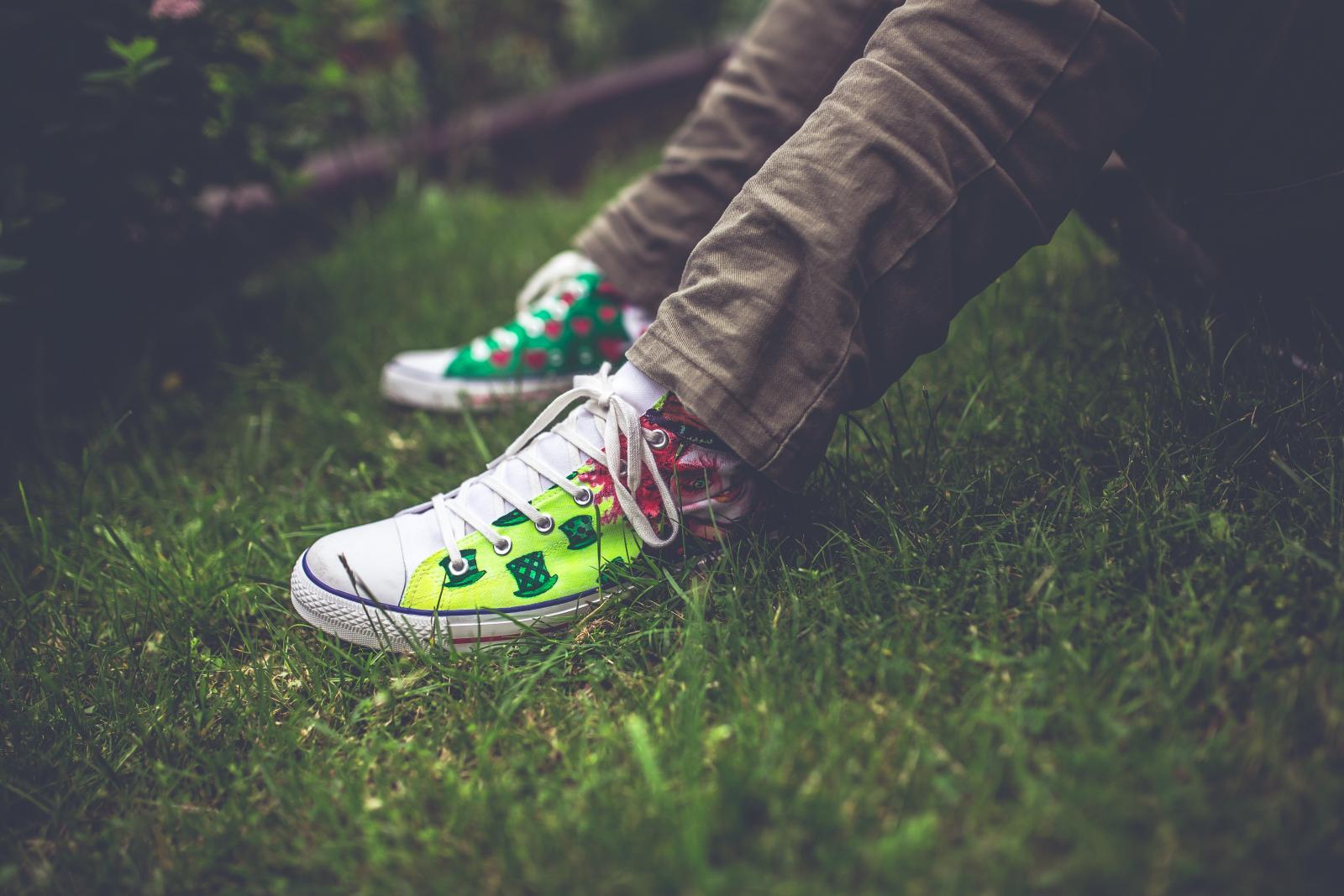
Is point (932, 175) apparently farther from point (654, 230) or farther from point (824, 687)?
point (654, 230)

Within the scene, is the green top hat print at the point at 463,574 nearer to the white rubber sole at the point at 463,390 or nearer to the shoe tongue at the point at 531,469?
the shoe tongue at the point at 531,469

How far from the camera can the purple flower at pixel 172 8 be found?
5.68ft

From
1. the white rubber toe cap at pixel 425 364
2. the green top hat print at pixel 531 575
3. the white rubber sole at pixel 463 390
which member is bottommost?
the white rubber sole at pixel 463 390

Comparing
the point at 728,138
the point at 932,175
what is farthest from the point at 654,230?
the point at 932,175

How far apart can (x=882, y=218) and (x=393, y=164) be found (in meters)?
2.74

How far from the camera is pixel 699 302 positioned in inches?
45.8

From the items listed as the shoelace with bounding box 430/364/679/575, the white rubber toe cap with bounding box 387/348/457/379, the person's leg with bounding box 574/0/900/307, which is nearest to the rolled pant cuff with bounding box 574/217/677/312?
the person's leg with bounding box 574/0/900/307

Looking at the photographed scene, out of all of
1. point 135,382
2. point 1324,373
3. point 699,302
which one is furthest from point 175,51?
point 1324,373

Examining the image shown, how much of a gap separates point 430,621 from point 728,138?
1.08m

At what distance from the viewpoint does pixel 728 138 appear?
1764 mm

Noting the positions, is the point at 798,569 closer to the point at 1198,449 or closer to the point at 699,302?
the point at 699,302

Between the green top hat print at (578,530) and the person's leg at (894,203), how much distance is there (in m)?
0.25

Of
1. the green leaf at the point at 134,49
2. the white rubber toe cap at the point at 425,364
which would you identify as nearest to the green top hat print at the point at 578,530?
the white rubber toe cap at the point at 425,364

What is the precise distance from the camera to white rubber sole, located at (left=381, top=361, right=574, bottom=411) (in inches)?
74.6
